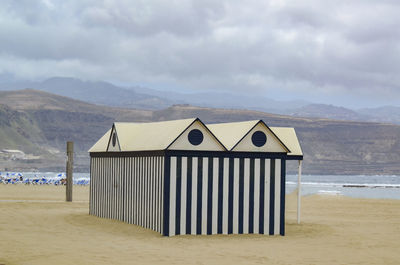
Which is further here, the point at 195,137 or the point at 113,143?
the point at 113,143

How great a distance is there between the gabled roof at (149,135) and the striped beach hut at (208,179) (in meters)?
0.04

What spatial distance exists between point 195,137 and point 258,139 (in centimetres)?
192

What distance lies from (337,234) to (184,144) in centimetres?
552

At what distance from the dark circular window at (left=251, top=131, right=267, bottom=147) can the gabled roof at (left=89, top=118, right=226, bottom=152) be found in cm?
104

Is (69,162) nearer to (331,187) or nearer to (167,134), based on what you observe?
(167,134)

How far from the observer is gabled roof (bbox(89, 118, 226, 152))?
1816 centimetres

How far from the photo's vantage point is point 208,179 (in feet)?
59.7

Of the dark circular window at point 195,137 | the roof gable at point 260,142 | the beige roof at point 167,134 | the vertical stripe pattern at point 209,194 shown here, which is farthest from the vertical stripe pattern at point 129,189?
the roof gable at point 260,142

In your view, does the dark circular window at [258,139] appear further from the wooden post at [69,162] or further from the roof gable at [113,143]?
the wooden post at [69,162]

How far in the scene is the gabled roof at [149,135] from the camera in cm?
1816

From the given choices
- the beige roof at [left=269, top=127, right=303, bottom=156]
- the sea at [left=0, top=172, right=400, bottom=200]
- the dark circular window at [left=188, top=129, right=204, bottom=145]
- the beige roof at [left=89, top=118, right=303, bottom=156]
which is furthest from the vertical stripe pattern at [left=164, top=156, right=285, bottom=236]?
the sea at [left=0, top=172, right=400, bottom=200]

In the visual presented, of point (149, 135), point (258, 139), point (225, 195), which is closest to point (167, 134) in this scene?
point (149, 135)

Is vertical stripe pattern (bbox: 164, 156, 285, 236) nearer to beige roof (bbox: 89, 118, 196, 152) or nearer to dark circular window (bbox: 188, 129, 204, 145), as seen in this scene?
dark circular window (bbox: 188, 129, 204, 145)

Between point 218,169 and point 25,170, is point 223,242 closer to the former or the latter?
point 218,169
